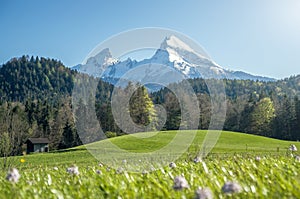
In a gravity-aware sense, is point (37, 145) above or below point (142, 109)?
below

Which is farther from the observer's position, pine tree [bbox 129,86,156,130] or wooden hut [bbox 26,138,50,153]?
wooden hut [bbox 26,138,50,153]

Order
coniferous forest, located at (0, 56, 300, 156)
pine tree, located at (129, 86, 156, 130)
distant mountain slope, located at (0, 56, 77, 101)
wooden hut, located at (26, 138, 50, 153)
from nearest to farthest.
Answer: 1. pine tree, located at (129, 86, 156, 130)
2. coniferous forest, located at (0, 56, 300, 156)
3. wooden hut, located at (26, 138, 50, 153)
4. distant mountain slope, located at (0, 56, 77, 101)

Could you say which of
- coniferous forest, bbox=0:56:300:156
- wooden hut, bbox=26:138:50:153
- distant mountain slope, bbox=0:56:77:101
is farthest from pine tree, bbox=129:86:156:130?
distant mountain slope, bbox=0:56:77:101

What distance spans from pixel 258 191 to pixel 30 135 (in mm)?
70050

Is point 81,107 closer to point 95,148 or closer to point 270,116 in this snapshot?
point 95,148

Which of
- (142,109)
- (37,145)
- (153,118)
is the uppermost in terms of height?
(142,109)

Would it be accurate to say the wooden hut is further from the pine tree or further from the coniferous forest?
the pine tree

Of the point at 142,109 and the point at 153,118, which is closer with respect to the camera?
the point at 142,109

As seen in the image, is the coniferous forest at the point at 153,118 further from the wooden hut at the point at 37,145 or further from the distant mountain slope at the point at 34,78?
the distant mountain slope at the point at 34,78

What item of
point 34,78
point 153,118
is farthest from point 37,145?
point 34,78

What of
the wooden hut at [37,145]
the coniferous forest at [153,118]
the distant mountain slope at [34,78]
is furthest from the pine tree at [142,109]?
the distant mountain slope at [34,78]

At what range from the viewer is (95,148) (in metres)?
34.6

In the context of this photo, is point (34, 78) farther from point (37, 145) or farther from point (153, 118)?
point (153, 118)

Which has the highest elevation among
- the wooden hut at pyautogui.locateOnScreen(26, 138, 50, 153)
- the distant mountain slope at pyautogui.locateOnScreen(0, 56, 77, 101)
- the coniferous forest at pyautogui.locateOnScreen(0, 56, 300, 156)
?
→ the distant mountain slope at pyautogui.locateOnScreen(0, 56, 77, 101)
